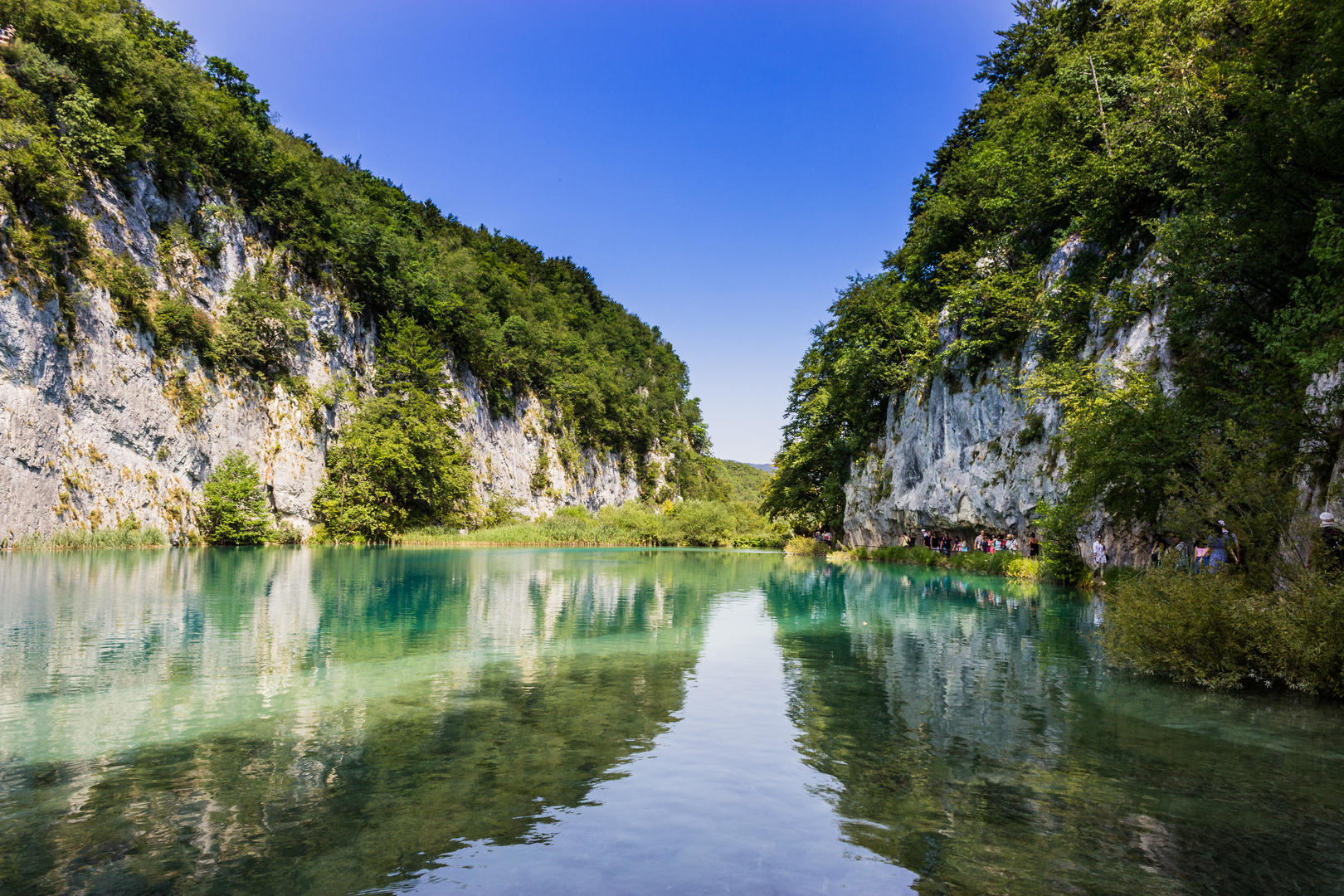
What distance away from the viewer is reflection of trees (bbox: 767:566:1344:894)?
4332mm

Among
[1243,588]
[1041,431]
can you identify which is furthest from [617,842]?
[1041,431]

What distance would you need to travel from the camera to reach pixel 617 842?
4648mm

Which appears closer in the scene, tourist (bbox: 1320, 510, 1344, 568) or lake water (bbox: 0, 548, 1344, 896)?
lake water (bbox: 0, 548, 1344, 896)

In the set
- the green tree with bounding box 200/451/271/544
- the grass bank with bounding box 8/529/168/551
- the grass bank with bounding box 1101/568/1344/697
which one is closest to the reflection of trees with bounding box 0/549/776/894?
the grass bank with bounding box 1101/568/1344/697

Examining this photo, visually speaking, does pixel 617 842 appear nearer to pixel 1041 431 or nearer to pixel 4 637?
pixel 4 637

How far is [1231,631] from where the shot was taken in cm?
890

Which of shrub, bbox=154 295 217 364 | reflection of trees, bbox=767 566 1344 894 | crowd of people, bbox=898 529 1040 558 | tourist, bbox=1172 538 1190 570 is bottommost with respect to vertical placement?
reflection of trees, bbox=767 566 1344 894

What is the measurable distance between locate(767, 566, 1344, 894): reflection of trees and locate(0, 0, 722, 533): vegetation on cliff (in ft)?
130

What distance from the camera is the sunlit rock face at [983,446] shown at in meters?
21.8

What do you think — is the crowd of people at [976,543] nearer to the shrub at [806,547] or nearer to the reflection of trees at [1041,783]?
the shrub at [806,547]

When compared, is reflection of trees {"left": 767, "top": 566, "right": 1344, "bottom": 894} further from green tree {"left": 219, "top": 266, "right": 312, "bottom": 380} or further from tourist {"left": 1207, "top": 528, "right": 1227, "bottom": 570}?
green tree {"left": 219, "top": 266, "right": 312, "bottom": 380}

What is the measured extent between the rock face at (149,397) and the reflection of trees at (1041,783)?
1412 inches

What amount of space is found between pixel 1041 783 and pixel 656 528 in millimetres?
62263

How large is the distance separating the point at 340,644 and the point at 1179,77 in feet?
96.0
